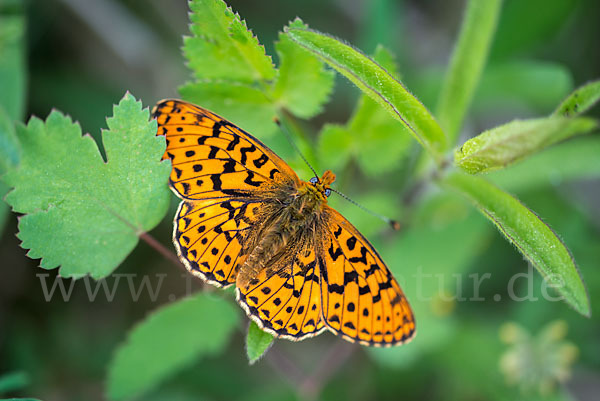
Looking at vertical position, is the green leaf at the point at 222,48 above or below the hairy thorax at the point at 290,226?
above

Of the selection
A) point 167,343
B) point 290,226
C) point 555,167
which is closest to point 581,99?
point 290,226

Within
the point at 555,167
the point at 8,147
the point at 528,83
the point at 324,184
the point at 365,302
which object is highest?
the point at 528,83

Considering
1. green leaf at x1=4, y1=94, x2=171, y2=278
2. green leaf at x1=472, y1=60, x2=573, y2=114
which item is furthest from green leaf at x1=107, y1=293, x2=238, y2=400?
green leaf at x1=472, y1=60, x2=573, y2=114

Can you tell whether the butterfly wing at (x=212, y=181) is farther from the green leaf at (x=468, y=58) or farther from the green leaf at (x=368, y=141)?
the green leaf at (x=468, y=58)

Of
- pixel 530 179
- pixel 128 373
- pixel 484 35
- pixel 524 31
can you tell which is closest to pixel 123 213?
pixel 128 373

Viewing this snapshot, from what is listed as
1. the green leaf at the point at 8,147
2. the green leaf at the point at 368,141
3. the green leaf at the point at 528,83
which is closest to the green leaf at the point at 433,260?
the green leaf at the point at 368,141

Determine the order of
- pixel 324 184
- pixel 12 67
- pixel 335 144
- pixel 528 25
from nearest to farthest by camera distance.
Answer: pixel 324 184
pixel 335 144
pixel 12 67
pixel 528 25

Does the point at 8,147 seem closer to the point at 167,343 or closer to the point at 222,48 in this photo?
the point at 222,48
